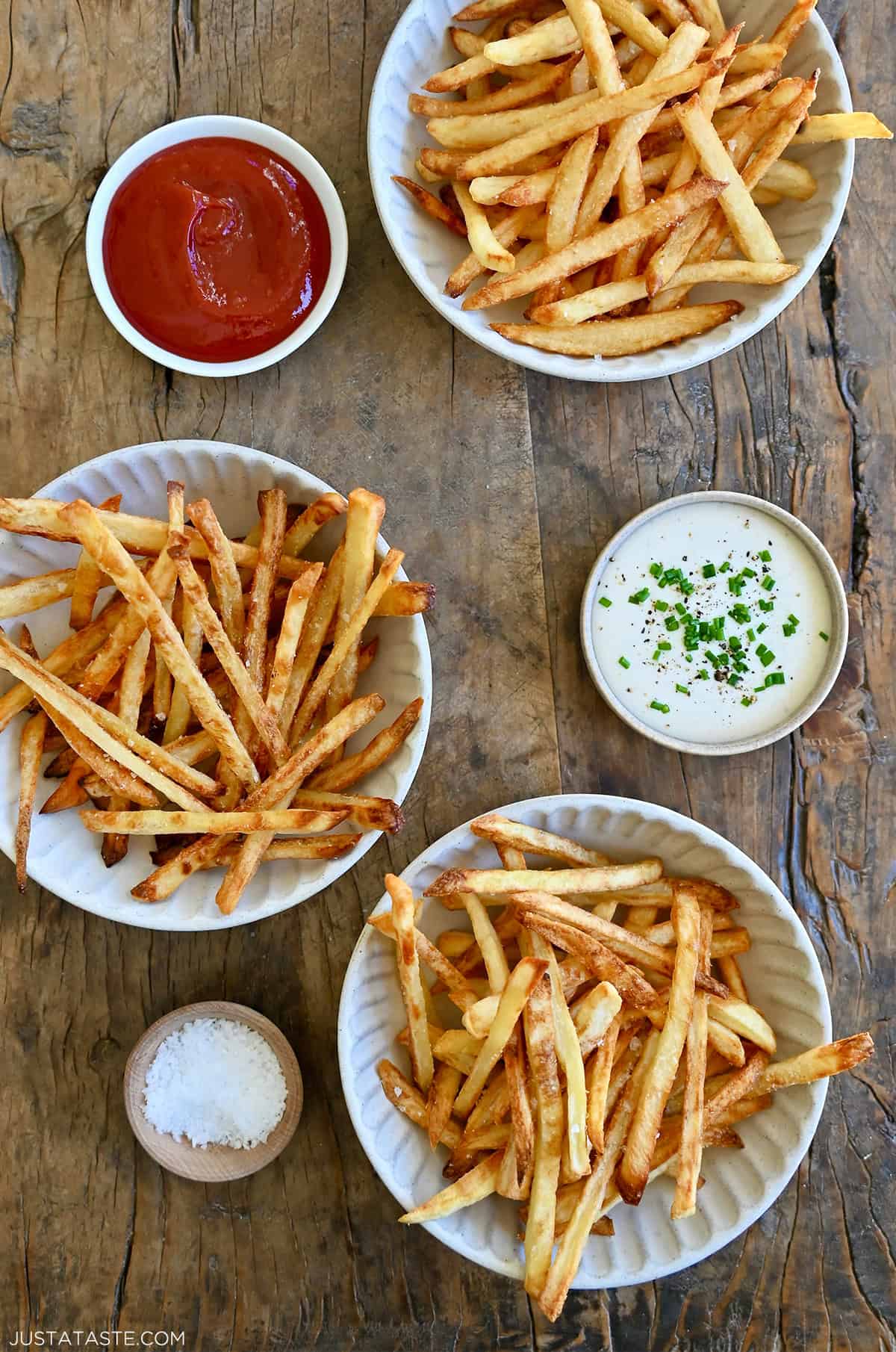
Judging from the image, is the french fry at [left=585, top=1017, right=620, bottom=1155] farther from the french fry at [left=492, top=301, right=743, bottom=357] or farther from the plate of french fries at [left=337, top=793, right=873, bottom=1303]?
the french fry at [left=492, top=301, right=743, bottom=357]

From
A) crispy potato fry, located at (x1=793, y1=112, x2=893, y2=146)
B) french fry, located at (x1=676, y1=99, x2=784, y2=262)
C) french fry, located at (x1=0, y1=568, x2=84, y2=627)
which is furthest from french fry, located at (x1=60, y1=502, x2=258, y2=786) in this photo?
crispy potato fry, located at (x1=793, y1=112, x2=893, y2=146)

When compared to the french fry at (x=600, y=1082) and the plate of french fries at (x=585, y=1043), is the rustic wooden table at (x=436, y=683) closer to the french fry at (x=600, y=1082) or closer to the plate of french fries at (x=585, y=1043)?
the plate of french fries at (x=585, y=1043)

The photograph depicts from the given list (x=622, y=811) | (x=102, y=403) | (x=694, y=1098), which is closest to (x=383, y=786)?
(x=622, y=811)

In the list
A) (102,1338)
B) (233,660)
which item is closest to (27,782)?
(233,660)

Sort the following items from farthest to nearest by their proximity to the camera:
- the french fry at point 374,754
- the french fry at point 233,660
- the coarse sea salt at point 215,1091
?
the coarse sea salt at point 215,1091
the french fry at point 374,754
the french fry at point 233,660

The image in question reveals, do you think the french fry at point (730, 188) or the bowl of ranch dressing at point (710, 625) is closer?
the french fry at point (730, 188)

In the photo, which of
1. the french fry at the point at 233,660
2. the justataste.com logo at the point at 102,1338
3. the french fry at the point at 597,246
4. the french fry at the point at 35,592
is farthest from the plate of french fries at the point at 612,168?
the justataste.com logo at the point at 102,1338

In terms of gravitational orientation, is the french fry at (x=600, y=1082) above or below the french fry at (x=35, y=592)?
below
